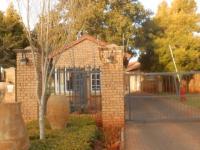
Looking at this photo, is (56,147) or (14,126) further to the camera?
(56,147)

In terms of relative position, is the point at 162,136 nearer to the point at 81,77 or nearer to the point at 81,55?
the point at 81,77

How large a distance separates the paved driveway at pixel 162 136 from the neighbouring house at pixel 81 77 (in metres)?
2.83

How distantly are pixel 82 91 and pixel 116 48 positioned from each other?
561 cm

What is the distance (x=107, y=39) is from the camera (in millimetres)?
40938

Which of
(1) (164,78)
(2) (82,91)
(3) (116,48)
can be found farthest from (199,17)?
(3) (116,48)

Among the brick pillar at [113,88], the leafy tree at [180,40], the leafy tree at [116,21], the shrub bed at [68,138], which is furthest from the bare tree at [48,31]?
the leafy tree at [180,40]

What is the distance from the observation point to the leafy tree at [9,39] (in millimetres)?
34094

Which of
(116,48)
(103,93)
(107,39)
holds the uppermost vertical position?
(107,39)

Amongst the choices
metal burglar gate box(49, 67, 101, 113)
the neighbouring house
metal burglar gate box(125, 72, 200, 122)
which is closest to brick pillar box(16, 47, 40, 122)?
the neighbouring house

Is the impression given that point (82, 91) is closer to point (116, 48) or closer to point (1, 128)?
point (116, 48)

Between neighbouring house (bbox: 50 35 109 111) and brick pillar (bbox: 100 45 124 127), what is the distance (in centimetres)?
85

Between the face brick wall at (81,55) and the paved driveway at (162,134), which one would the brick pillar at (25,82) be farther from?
the face brick wall at (81,55)

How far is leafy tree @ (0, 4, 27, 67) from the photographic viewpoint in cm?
3409

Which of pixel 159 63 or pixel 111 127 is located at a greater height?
pixel 159 63
